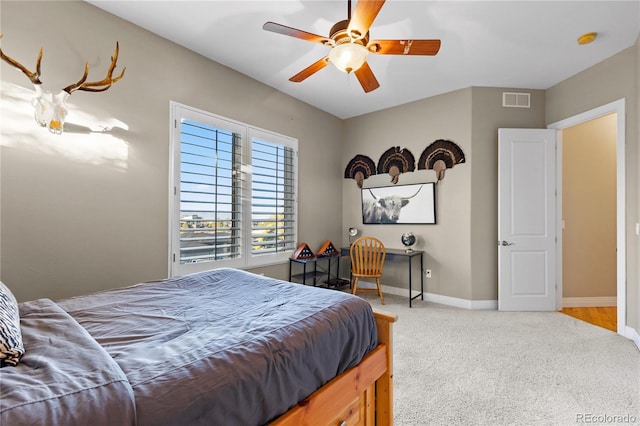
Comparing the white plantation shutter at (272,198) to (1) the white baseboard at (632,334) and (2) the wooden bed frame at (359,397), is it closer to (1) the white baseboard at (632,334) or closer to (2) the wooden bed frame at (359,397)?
(2) the wooden bed frame at (359,397)

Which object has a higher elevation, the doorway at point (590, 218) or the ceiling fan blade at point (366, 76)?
the ceiling fan blade at point (366, 76)

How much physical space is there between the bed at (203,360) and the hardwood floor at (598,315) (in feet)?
10.2

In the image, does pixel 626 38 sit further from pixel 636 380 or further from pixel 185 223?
pixel 185 223

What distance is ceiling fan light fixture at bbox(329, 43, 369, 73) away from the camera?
6.36 ft

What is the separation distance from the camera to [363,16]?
5.75ft

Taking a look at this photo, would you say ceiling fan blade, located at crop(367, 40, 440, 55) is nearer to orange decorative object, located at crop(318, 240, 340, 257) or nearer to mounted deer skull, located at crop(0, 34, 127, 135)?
mounted deer skull, located at crop(0, 34, 127, 135)

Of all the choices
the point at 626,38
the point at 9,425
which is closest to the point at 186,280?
the point at 9,425

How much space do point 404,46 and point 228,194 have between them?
220 centimetres

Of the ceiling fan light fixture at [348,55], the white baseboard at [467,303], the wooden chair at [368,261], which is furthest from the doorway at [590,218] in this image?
the ceiling fan light fixture at [348,55]

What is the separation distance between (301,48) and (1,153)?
2.44 meters

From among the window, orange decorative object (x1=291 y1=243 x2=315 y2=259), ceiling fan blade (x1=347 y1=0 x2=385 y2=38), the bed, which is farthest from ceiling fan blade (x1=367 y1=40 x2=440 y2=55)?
orange decorative object (x1=291 y1=243 x2=315 y2=259)

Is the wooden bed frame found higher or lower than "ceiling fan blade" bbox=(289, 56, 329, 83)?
lower

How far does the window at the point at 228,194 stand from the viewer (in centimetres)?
287

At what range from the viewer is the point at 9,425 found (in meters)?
0.61
